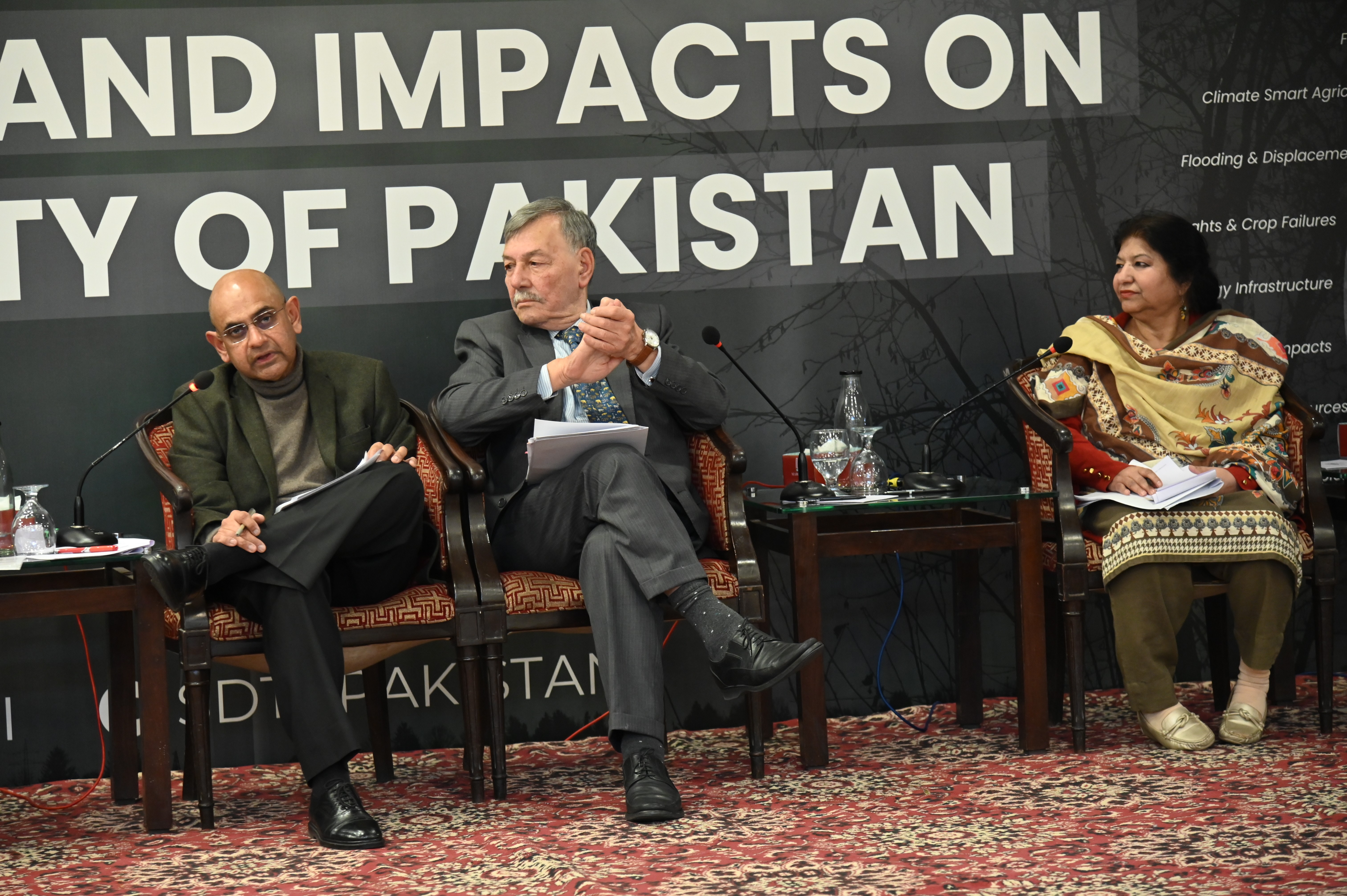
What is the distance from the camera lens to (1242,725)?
3.71 m

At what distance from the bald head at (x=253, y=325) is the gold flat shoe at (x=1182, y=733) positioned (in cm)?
256

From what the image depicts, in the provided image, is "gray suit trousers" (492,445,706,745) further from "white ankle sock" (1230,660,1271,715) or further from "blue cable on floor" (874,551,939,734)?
"white ankle sock" (1230,660,1271,715)

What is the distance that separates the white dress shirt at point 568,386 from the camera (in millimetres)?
3521

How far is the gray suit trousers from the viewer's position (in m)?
3.25

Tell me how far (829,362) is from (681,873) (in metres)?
2.01

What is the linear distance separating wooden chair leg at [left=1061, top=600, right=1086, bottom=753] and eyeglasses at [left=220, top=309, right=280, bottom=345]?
228 centimetres

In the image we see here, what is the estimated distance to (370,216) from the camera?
4.12 metres

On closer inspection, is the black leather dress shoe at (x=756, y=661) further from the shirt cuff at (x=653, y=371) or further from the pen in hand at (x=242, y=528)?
the pen in hand at (x=242, y=528)

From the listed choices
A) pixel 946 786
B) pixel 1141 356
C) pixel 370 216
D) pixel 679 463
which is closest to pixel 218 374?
pixel 370 216

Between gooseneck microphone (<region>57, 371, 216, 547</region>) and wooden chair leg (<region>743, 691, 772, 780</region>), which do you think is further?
wooden chair leg (<region>743, 691, 772, 780</region>)

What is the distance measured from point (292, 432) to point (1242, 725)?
8.87 ft

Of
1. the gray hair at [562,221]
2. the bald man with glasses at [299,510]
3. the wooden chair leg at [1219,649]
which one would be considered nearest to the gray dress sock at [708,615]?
the bald man with glasses at [299,510]

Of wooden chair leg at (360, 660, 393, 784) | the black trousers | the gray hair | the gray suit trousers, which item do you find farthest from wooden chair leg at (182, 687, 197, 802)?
the gray hair

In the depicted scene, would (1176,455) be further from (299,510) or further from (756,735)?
(299,510)
